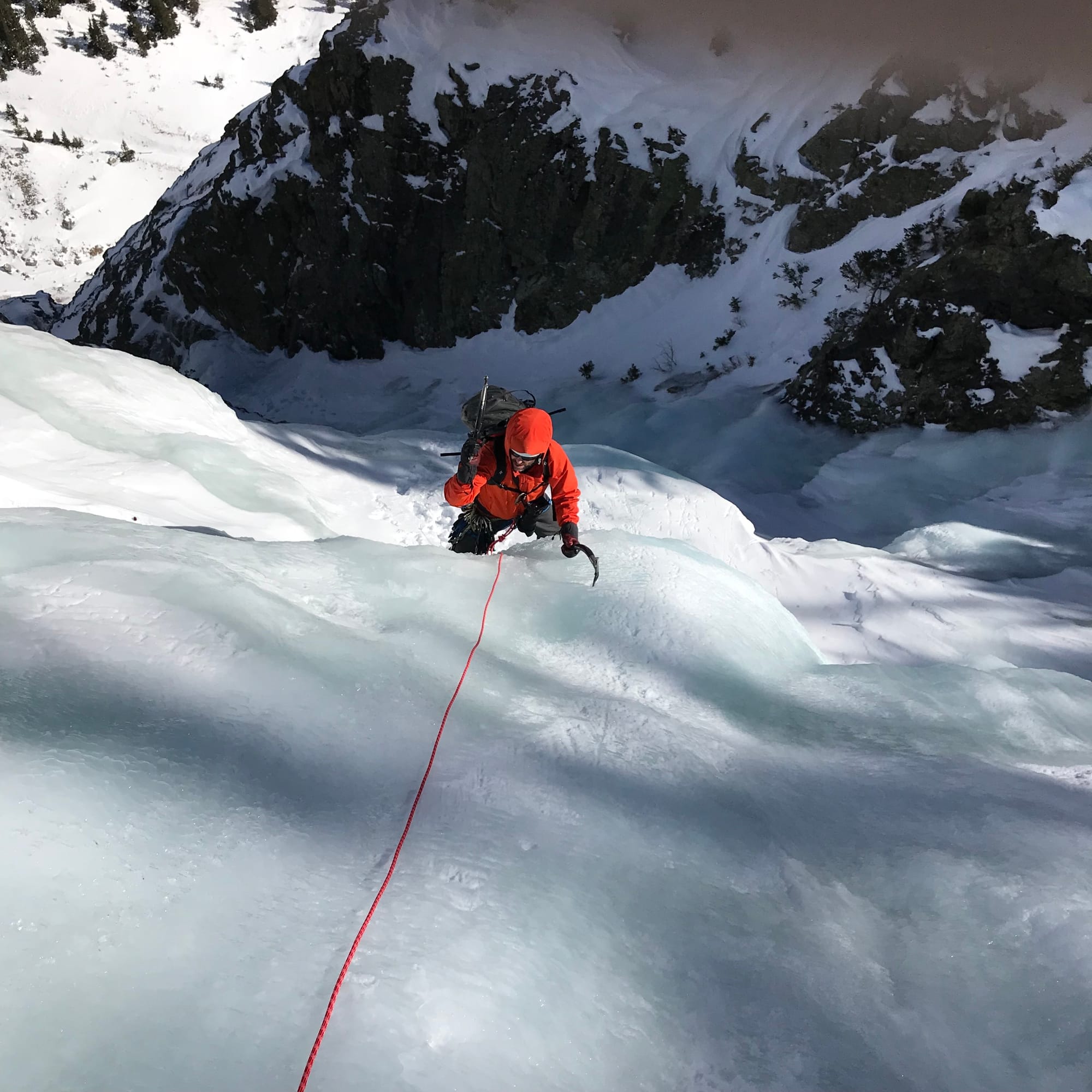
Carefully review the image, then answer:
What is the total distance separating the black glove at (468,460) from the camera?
399 centimetres

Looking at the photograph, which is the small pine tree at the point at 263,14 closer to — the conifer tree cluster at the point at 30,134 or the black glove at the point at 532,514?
the conifer tree cluster at the point at 30,134

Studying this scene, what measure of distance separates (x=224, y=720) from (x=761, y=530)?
23.4 feet

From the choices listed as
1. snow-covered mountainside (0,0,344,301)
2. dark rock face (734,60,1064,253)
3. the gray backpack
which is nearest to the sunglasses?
the gray backpack

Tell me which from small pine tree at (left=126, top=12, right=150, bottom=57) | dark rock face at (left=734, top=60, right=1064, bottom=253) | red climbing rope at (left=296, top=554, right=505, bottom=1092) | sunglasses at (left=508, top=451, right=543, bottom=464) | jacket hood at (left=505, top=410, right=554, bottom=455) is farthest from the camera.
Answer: small pine tree at (left=126, top=12, right=150, bottom=57)

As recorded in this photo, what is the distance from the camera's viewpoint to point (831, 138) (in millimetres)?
12336

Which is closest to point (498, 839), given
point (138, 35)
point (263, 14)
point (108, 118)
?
point (108, 118)

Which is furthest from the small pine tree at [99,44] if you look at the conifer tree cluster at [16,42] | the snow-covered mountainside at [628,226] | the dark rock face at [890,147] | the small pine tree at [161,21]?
the dark rock face at [890,147]

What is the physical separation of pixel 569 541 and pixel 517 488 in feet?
1.75

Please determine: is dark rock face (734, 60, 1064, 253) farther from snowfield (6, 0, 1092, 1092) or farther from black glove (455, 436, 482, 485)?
black glove (455, 436, 482, 485)

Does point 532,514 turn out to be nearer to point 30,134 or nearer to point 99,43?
point 30,134

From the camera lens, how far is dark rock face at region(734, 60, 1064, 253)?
35.6 ft

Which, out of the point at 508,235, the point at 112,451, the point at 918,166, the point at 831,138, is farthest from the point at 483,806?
the point at 508,235

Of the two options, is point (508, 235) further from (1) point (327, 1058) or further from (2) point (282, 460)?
(1) point (327, 1058)

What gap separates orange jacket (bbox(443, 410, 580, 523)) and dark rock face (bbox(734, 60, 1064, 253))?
10.3 m
